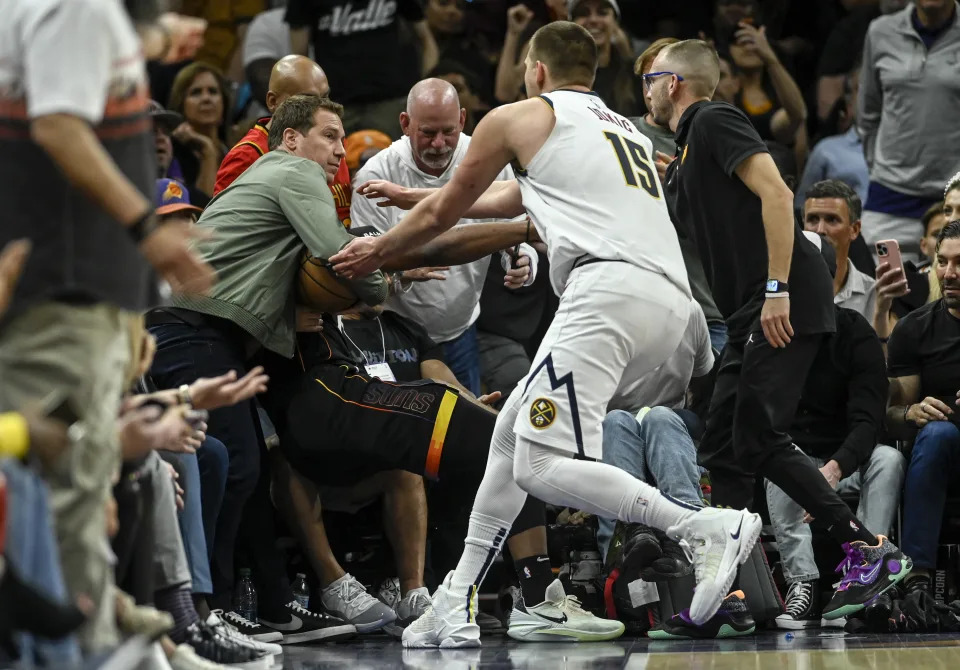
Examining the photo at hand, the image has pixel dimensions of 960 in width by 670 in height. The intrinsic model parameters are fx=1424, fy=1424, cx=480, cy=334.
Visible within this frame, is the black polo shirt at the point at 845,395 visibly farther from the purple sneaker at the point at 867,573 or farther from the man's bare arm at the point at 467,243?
the man's bare arm at the point at 467,243

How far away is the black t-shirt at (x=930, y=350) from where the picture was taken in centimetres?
703

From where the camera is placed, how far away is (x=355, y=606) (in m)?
6.30

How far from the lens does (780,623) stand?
6.43m

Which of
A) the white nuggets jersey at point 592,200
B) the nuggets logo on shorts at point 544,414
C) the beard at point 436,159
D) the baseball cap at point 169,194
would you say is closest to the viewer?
the nuggets logo on shorts at point 544,414

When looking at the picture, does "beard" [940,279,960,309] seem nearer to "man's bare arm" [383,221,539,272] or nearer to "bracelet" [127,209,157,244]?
"man's bare arm" [383,221,539,272]

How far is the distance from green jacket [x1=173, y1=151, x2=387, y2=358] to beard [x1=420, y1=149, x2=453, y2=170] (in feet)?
4.47

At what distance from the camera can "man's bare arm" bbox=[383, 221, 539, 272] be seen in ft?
20.3

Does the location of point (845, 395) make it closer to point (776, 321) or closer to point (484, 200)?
point (776, 321)

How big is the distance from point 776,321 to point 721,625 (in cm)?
129

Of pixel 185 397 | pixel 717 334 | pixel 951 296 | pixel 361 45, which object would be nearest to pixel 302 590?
pixel 717 334

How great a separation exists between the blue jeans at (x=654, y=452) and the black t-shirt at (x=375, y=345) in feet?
3.57

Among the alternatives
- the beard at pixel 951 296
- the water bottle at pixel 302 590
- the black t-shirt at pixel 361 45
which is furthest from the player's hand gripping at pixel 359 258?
the black t-shirt at pixel 361 45

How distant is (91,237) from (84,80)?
38 cm

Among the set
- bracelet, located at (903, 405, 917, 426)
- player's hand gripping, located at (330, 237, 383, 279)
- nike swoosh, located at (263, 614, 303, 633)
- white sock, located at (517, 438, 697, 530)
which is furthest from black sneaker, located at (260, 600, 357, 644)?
bracelet, located at (903, 405, 917, 426)
